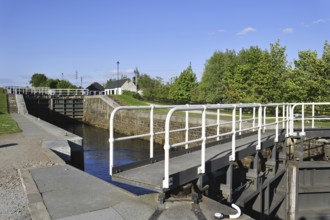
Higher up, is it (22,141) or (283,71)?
(283,71)

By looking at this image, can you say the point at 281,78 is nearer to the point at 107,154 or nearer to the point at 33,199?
the point at 107,154

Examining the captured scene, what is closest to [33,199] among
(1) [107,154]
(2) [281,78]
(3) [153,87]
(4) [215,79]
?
(1) [107,154]

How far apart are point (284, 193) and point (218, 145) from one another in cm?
291

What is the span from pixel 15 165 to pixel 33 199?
3392mm

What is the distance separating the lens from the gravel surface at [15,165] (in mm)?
5211

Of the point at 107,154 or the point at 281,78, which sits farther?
the point at 281,78

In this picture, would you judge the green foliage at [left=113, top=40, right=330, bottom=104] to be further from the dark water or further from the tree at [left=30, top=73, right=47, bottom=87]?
the tree at [left=30, top=73, right=47, bottom=87]

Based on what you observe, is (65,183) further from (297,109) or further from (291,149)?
(297,109)

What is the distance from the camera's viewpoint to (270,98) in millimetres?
28344

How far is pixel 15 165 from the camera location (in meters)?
8.38

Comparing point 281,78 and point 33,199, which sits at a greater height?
point 281,78

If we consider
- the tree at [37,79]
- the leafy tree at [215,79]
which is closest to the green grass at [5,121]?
the leafy tree at [215,79]

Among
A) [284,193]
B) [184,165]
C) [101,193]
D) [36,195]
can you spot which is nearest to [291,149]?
[284,193]

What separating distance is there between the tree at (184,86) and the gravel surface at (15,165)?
4153 cm
